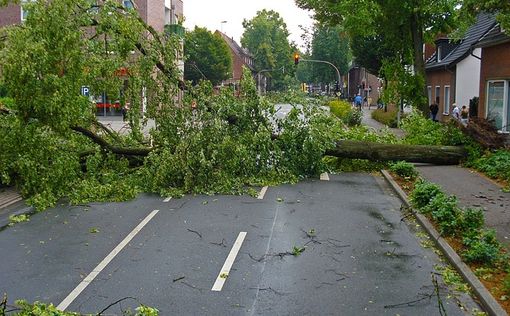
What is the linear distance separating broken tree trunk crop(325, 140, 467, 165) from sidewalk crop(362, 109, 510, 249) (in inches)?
13.0

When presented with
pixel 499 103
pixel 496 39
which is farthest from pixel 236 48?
pixel 496 39

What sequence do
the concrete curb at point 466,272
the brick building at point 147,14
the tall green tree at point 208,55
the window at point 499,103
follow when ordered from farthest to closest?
the tall green tree at point 208,55 → the brick building at point 147,14 → the window at point 499,103 → the concrete curb at point 466,272

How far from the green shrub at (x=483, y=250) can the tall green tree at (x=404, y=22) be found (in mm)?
15215

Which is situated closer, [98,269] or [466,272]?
[466,272]

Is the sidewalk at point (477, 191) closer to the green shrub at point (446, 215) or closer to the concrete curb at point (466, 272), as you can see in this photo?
the green shrub at point (446, 215)

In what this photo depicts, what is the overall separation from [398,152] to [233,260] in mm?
9083

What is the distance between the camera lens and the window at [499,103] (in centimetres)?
1992

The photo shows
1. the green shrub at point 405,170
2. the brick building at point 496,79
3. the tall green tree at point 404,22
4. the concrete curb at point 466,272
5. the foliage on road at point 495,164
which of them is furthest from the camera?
the tall green tree at point 404,22

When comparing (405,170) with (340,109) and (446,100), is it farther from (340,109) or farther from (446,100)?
(446,100)

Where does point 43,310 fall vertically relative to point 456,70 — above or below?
below

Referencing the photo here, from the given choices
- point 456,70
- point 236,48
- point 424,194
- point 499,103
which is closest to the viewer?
point 424,194

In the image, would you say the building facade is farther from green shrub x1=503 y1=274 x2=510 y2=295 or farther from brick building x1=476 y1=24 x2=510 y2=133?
green shrub x1=503 y1=274 x2=510 y2=295

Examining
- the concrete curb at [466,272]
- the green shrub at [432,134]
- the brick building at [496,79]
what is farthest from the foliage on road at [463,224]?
the brick building at [496,79]

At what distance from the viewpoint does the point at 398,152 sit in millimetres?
15859
